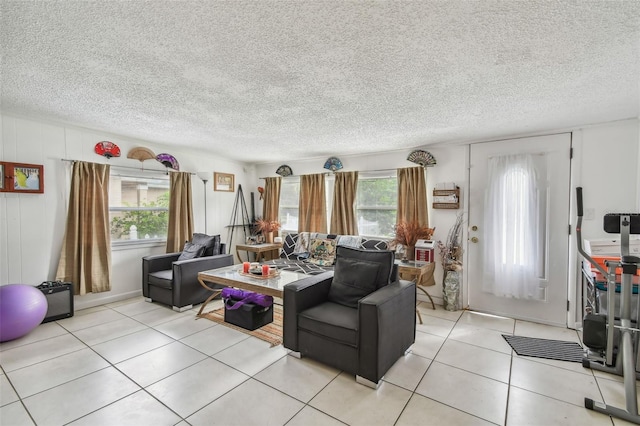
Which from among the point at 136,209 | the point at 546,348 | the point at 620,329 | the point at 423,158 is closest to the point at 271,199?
the point at 136,209

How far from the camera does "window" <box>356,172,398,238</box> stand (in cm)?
456

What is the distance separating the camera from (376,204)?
4.70 meters

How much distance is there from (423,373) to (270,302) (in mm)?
1706

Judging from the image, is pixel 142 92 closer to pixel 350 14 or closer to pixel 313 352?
pixel 350 14

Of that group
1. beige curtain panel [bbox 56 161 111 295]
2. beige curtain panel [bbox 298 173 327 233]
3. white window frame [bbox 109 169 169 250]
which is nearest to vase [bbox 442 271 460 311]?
beige curtain panel [bbox 298 173 327 233]

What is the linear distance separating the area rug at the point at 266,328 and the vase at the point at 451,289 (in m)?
2.20

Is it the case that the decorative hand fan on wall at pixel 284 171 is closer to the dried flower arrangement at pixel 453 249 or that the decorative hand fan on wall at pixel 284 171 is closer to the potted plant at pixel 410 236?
the potted plant at pixel 410 236

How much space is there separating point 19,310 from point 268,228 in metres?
3.47

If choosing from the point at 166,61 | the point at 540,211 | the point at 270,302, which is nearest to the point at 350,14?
the point at 166,61

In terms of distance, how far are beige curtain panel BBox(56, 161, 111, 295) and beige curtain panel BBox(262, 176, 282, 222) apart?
2685 mm

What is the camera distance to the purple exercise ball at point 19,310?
105 inches

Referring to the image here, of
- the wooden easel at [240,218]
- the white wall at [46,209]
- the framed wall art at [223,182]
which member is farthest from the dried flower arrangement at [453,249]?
the white wall at [46,209]

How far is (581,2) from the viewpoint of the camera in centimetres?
133

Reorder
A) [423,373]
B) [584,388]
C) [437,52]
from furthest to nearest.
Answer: [423,373] < [584,388] < [437,52]
